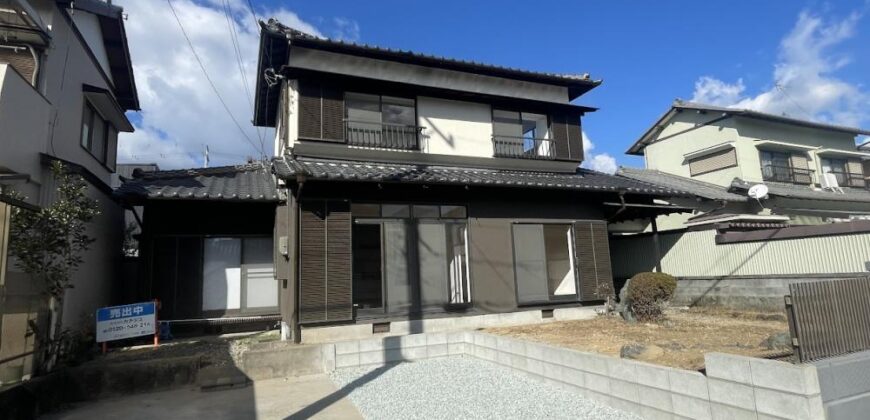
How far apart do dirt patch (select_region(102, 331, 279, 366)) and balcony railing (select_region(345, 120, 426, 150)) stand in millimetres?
4433

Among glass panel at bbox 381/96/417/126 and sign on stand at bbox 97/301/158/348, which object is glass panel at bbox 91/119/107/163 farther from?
glass panel at bbox 381/96/417/126

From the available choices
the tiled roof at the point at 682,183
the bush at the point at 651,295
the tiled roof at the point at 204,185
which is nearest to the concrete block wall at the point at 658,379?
the bush at the point at 651,295

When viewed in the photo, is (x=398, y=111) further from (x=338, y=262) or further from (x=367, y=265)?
(x=338, y=262)

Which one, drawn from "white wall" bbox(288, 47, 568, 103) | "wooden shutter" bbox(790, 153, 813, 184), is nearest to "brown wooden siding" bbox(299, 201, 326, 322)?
"white wall" bbox(288, 47, 568, 103)

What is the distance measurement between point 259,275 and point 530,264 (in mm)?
5964

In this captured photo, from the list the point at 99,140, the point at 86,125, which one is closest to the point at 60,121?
the point at 86,125

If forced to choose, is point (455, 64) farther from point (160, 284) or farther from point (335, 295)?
point (160, 284)

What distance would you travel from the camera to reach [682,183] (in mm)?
19000

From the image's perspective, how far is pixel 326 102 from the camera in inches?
374

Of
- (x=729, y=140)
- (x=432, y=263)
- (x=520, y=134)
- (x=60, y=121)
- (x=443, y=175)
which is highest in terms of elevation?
(x=729, y=140)

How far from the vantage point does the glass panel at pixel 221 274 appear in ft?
31.5

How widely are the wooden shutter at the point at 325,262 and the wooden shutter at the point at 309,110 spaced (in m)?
1.98

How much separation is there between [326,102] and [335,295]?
13.7ft

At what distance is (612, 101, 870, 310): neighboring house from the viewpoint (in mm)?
9148
